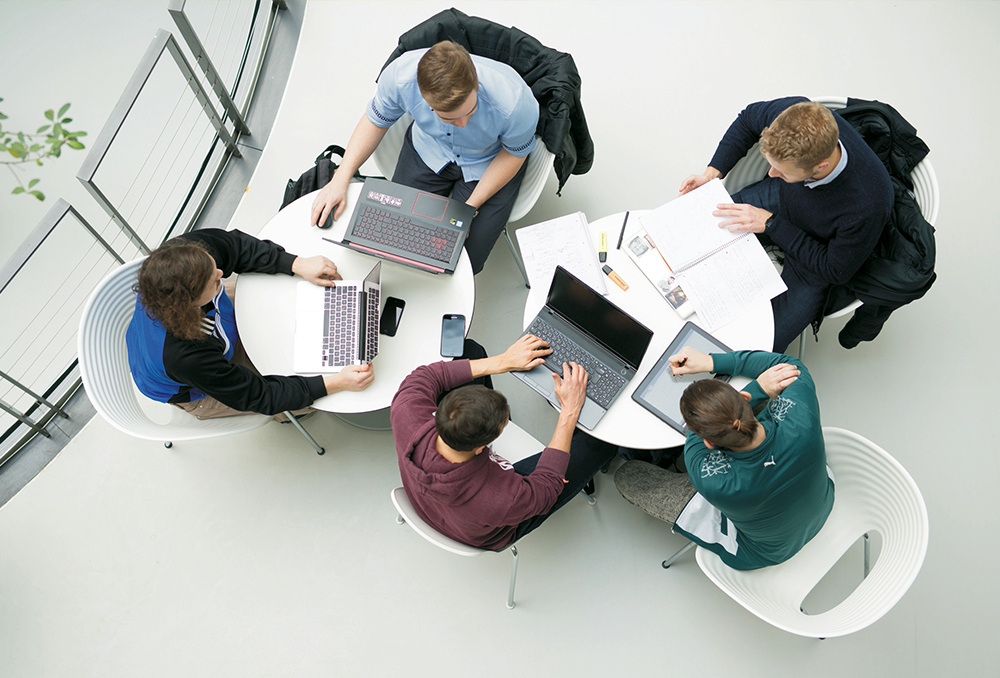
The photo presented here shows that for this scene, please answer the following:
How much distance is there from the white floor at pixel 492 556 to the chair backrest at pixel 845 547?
1.50ft

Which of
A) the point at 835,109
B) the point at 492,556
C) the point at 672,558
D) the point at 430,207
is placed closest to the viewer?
the point at 430,207

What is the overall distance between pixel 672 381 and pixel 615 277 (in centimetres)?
43

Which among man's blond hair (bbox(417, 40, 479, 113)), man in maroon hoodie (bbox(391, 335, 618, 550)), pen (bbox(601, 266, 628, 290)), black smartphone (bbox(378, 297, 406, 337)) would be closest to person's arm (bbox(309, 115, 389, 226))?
black smartphone (bbox(378, 297, 406, 337))

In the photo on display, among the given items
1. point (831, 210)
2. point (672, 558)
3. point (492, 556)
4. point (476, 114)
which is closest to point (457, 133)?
point (476, 114)

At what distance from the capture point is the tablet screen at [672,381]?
1989mm

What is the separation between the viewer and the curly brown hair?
5.80 ft

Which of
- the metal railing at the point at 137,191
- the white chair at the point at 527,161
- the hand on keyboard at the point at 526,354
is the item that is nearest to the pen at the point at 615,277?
the hand on keyboard at the point at 526,354

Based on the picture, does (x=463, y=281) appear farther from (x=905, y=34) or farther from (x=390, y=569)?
(x=905, y=34)

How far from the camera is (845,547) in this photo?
208 cm

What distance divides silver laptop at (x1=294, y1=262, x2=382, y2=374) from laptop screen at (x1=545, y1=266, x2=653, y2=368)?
649 mm

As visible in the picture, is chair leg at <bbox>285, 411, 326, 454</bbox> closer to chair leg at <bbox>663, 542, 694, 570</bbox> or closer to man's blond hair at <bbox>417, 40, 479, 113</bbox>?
man's blond hair at <bbox>417, 40, 479, 113</bbox>

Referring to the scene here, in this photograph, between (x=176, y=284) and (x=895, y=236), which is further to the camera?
(x=895, y=236)

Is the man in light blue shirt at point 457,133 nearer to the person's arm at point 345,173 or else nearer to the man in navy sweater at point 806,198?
the person's arm at point 345,173

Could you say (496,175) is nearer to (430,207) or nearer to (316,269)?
(430,207)
